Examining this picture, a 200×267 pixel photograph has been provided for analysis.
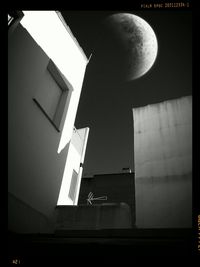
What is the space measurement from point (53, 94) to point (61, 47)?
2383 millimetres

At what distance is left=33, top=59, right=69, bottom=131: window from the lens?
8.98 m

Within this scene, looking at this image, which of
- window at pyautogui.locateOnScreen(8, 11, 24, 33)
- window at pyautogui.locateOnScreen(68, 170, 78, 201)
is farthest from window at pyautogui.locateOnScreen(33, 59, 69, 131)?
window at pyautogui.locateOnScreen(68, 170, 78, 201)

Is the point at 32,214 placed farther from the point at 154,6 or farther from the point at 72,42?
the point at 72,42

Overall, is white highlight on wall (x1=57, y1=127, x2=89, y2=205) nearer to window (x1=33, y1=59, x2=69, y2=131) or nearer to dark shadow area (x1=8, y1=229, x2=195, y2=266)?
window (x1=33, y1=59, x2=69, y2=131)

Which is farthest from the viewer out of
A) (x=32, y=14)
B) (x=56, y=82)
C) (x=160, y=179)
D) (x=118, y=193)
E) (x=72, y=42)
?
(x=118, y=193)

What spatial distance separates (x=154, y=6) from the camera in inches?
135

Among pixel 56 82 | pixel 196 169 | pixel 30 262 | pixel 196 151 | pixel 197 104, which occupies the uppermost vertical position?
pixel 56 82

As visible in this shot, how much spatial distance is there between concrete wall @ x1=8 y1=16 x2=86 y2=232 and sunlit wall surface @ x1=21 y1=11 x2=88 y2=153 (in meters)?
0.53

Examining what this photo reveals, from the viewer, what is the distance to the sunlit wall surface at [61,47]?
8.70 m

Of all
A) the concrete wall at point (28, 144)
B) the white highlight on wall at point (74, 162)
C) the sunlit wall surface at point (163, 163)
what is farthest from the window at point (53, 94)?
the sunlit wall surface at point (163, 163)

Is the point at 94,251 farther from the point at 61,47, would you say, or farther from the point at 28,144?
the point at 61,47

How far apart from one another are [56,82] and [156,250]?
26.4ft

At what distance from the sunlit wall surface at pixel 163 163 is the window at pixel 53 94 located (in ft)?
15.4

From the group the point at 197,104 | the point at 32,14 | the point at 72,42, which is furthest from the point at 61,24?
the point at 197,104
